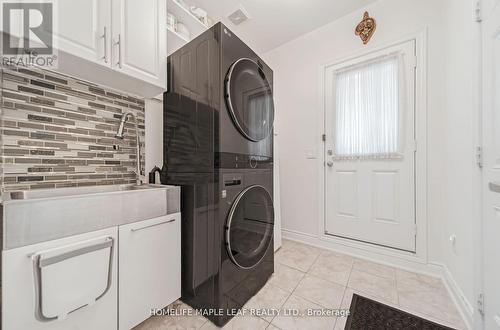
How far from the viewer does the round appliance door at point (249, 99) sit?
1181 mm

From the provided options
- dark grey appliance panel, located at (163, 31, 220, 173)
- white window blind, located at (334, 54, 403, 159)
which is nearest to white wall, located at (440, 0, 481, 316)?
white window blind, located at (334, 54, 403, 159)

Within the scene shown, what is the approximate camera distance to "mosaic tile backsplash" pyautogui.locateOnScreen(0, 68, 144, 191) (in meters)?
1.02

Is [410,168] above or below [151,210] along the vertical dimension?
above

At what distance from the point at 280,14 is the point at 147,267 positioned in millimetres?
2663

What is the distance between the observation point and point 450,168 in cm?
151

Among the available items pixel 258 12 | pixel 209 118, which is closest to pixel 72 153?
pixel 209 118

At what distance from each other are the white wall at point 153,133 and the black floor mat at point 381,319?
1720 millimetres

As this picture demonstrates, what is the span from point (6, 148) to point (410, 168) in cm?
292

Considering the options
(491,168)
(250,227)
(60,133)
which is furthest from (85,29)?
(491,168)

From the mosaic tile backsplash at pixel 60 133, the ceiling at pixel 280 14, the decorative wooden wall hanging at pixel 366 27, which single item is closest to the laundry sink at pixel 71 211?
the mosaic tile backsplash at pixel 60 133

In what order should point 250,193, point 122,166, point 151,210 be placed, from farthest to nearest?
point 122,166 < point 250,193 < point 151,210

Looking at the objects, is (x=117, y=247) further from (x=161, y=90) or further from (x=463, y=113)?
(x=463, y=113)

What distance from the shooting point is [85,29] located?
1.00 m

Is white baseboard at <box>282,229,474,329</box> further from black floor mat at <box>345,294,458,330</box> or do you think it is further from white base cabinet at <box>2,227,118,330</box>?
white base cabinet at <box>2,227,118,330</box>
